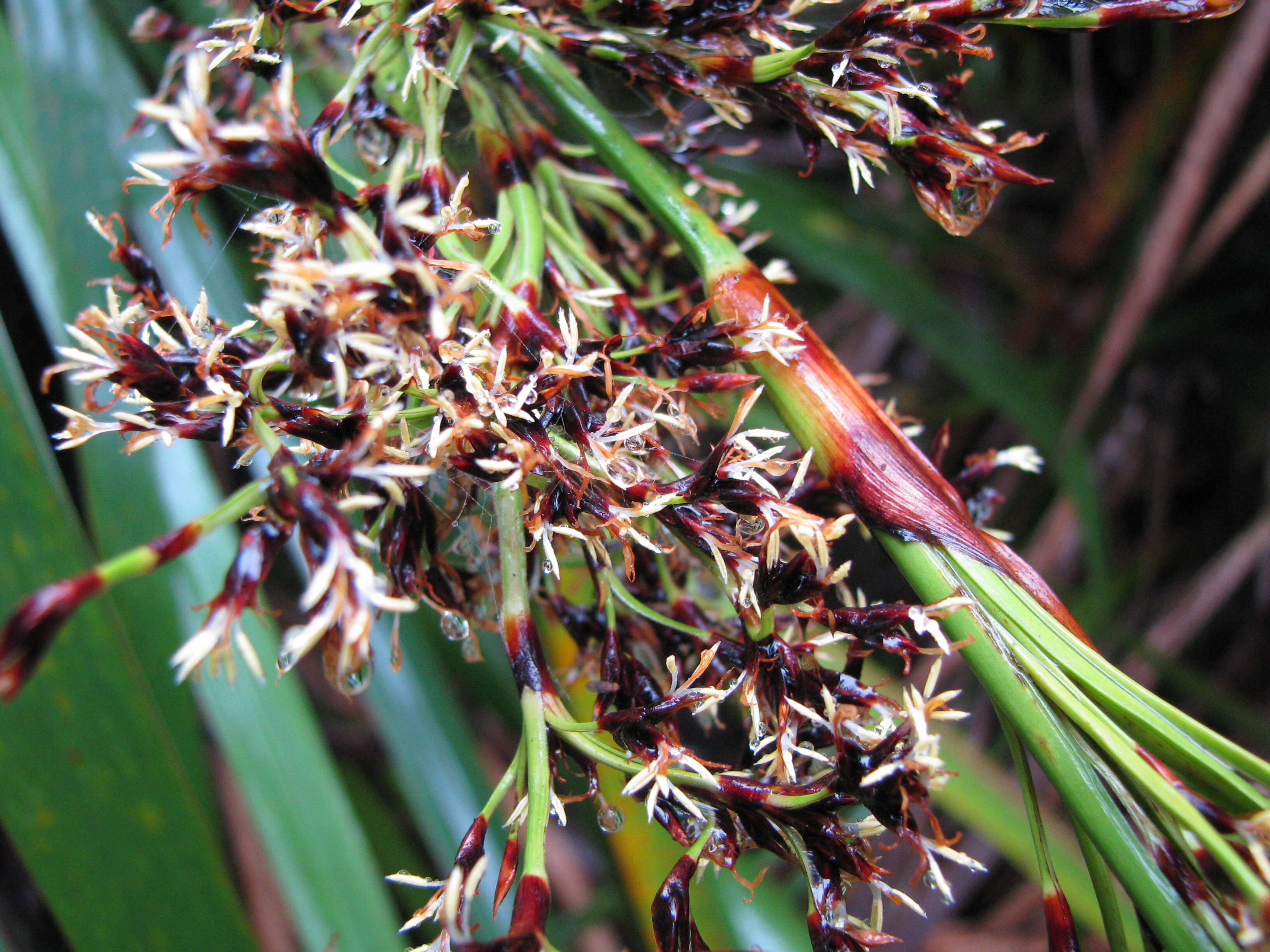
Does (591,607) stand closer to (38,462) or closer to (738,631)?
(738,631)

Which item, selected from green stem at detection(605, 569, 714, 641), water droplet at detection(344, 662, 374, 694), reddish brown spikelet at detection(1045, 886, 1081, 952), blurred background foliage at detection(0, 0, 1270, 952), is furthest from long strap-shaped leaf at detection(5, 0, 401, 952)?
reddish brown spikelet at detection(1045, 886, 1081, 952)

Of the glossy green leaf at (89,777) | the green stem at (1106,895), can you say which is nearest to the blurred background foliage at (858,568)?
the glossy green leaf at (89,777)

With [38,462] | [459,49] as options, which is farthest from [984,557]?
[38,462]

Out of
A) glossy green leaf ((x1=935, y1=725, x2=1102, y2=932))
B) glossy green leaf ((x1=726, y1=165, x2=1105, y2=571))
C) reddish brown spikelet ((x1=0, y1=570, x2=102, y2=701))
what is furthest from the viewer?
glossy green leaf ((x1=726, y1=165, x2=1105, y2=571))

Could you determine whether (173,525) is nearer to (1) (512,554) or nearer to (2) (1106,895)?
(1) (512,554)

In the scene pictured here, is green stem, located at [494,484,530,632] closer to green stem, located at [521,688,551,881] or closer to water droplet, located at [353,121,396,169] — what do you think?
green stem, located at [521,688,551,881]
